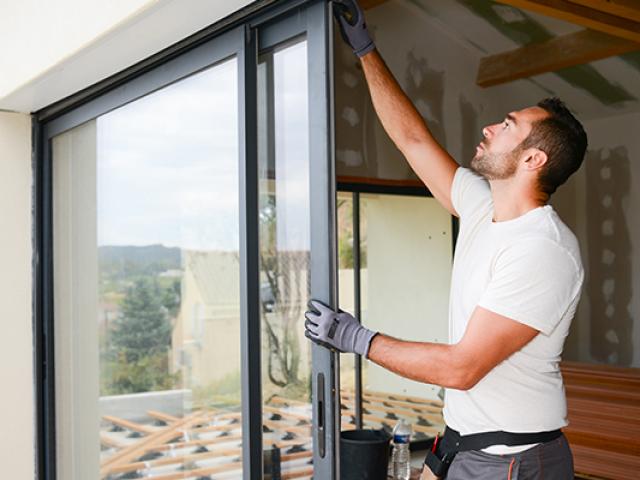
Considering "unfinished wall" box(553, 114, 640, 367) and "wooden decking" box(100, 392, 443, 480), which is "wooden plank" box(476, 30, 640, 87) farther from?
"wooden decking" box(100, 392, 443, 480)

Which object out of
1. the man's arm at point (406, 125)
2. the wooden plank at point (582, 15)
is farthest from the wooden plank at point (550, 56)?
the man's arm at point (406, 125)

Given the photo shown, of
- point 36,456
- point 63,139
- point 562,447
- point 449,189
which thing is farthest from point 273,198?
point 36,456

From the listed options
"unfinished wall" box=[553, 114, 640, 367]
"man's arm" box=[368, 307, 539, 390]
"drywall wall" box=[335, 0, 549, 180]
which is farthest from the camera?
"unfinished wall" box=[553, 114, 640, 367]

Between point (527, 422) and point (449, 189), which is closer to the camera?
point (527, 422)

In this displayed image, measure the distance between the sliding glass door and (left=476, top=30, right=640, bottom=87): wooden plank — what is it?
14.4 feet

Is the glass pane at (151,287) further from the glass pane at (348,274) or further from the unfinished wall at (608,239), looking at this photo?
the unfinished wall at (608,239)

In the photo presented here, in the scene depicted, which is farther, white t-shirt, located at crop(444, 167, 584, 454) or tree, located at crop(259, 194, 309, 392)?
tree, located at crop(259, 194, 309, 392)

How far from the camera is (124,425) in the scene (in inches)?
125

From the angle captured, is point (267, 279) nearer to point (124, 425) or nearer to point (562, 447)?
point (562, 447)

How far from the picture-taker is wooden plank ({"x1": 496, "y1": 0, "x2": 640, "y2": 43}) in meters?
4.89

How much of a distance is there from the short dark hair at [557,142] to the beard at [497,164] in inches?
2.0

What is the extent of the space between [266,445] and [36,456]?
5.89 feet

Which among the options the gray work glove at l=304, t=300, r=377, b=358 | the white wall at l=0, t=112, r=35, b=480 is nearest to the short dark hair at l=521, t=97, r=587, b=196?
the gray work glove at l=304, t=300, r=377, b=358

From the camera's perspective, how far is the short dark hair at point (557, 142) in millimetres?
2258
